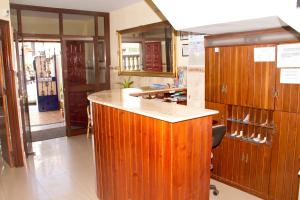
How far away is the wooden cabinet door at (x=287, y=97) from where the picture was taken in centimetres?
250

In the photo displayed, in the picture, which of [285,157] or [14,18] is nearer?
[285,157]

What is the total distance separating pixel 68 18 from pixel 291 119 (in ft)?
15.7

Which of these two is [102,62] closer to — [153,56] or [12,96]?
[153,56]

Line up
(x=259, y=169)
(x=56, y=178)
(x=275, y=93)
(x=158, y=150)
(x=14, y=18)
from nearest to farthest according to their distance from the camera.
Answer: (x=158, y=150), (x=275, y=93), (x=259, y=169), (x=56, y=178), (x=14, y=18)

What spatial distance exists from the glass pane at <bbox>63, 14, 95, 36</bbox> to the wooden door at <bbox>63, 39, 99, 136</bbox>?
0.88 ft

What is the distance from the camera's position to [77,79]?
5.65m

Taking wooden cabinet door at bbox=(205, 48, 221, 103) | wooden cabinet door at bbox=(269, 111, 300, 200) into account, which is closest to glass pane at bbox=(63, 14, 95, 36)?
wooden cabinet door at bbox=(205, 48, 221, 103)

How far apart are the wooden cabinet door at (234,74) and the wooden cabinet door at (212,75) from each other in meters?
0.06

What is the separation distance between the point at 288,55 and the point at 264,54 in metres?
0.25

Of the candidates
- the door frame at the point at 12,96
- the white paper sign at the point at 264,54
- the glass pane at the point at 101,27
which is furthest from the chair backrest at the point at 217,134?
the glass pane at the point at 101,27

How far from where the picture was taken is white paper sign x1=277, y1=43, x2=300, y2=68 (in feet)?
7.94

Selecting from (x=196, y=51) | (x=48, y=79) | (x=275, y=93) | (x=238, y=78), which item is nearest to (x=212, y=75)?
(x=238, y=78)

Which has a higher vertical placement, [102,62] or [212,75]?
[102,62]

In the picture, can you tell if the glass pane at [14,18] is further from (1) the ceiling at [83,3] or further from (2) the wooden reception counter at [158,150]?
(2) the wooden reception counter at [158,150]
